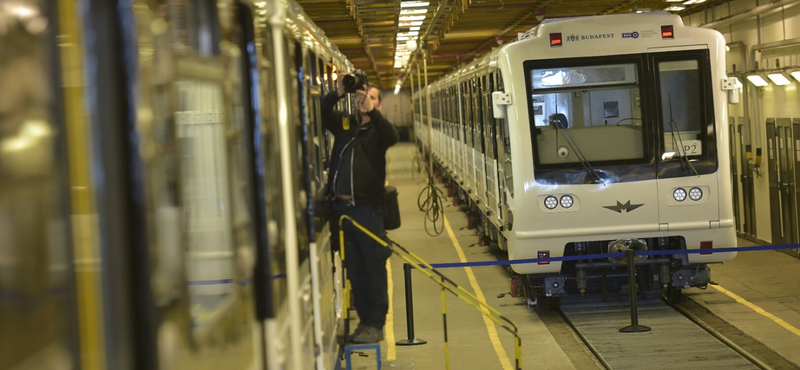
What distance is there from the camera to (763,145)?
13805 millimetres

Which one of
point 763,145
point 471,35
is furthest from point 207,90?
point 471,35

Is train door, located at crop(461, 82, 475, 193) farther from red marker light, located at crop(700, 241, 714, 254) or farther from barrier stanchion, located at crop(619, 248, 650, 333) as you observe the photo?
barrier stanchion, located at crop(619, 248, 650, 333)

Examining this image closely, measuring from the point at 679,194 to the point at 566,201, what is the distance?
3.78 ft

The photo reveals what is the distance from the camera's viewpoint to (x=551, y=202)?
358 inches

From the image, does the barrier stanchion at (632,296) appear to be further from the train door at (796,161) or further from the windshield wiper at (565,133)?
the train door at (796,161)

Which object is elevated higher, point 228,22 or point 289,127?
point 228,22

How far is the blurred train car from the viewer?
5.21 feet

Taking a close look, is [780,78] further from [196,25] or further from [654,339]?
[196,25]

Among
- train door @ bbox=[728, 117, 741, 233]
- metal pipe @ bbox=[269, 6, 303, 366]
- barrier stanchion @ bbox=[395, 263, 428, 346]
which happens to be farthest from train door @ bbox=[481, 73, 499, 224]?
metal pipe @ bbox=[269, 6, 303, 366]

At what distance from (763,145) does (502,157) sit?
594 cm

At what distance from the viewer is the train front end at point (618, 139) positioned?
9062mm

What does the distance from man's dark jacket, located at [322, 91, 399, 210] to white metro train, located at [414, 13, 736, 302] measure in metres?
3.06

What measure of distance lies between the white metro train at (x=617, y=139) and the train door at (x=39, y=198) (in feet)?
A: 24.9

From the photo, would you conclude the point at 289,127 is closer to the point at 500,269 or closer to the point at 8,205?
the point at 8,205
